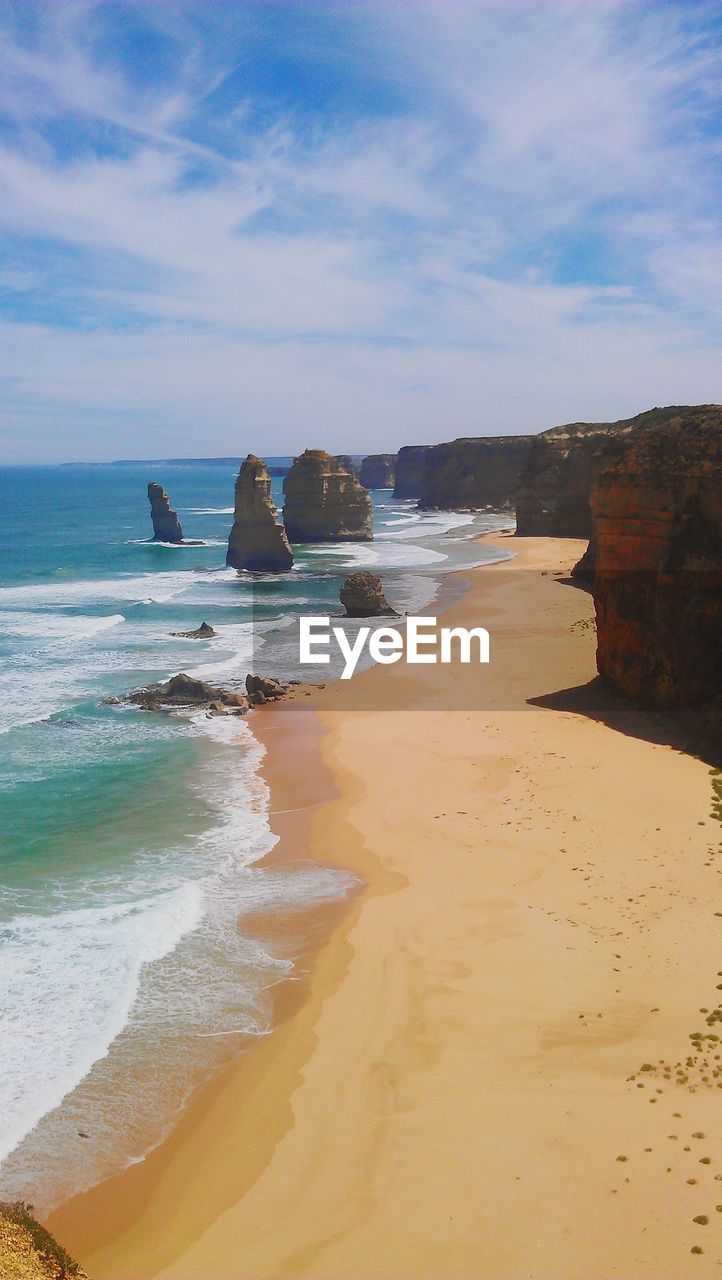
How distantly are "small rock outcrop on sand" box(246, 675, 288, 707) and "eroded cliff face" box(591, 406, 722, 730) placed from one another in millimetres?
12398

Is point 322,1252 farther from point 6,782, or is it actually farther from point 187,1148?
point 6,782

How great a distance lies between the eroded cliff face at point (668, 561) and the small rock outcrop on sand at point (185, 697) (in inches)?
521

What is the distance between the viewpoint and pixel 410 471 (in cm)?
16688

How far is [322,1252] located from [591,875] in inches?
352

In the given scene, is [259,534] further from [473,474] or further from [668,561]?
[473,474]

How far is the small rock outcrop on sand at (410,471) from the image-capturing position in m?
166

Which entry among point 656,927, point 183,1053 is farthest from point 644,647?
point 183,1053

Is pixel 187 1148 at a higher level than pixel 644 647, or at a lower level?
lower

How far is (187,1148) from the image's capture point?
1160cm

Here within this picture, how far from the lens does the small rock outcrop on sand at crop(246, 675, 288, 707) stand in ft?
109

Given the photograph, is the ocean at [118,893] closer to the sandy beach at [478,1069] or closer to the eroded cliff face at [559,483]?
the sandy beach at [478,1069]

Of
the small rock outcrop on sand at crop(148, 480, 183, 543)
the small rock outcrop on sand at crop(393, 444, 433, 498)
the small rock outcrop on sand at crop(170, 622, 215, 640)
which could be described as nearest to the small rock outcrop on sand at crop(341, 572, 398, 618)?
the small rock outcrop on sand at crop(170, 622, 215, 640)

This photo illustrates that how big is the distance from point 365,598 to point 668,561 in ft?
84.1

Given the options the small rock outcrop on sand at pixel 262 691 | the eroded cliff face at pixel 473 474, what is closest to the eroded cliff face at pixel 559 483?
the eroded cliff face at pixel 473 474
